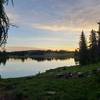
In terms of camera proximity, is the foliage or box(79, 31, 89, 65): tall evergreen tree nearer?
box(79, 31, 89, 65): tall evergreen tree

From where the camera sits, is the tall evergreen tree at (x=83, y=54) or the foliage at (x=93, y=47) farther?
the foliage at (x=93, y=47)

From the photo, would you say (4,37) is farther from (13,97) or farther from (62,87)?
(62,87)

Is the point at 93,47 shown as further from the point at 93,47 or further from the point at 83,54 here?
the point at 83,54

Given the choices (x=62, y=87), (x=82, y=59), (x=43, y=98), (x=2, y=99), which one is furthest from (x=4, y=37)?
(x=82, y=59)

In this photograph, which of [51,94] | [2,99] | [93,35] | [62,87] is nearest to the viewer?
[2,99]

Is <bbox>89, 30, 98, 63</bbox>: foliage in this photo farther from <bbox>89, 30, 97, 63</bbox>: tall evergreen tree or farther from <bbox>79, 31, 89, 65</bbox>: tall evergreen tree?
<bbox>79, 31, 89, 65</bbox>: tall evergreen tree

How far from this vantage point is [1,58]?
809cm

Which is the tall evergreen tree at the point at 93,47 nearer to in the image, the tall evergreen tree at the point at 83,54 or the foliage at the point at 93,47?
the foliage at the point at 93,47

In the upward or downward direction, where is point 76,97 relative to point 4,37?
downward

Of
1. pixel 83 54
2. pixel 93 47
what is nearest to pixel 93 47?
pixel 93 47

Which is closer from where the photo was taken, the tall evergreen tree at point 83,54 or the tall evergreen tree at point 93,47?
the tall evergreen tree at point 83,54

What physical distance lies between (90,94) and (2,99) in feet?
16.6

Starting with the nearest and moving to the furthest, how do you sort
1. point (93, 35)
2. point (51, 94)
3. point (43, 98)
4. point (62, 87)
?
point (43, 98) → point (51, 94) → point (62, 87) → point (93, 35)

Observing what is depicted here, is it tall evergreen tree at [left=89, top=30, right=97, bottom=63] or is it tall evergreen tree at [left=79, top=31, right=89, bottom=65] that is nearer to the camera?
tall evergreen tree at [left=79, top=31, right=89, bottom=65]
